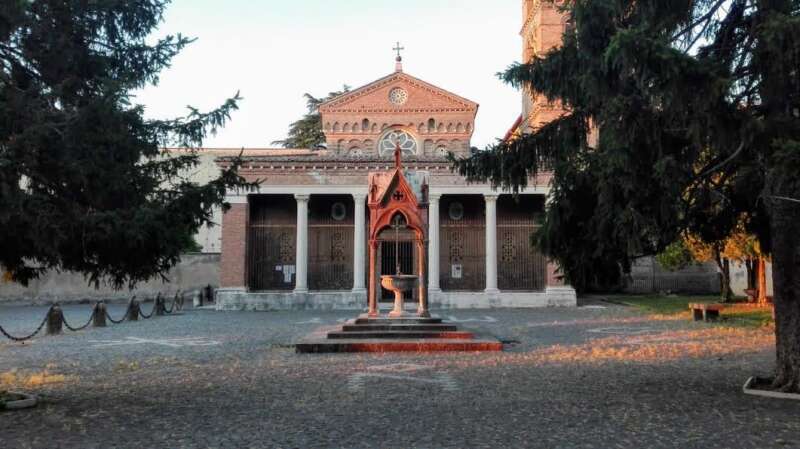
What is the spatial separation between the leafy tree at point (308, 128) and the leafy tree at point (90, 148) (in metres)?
40.6

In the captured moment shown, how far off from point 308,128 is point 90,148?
4348 cm

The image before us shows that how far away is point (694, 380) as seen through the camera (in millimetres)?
8484

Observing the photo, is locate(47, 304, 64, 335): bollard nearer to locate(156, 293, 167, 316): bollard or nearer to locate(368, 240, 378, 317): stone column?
locate(156, 293, 167, 316): bollard

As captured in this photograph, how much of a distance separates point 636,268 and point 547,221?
3130cm

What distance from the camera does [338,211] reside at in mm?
28031

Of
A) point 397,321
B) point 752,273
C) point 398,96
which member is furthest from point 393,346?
point 398,96

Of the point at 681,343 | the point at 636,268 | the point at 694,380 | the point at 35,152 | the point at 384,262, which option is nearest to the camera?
the point at 35,152

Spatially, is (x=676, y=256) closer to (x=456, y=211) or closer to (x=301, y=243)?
(x=456, y=211)

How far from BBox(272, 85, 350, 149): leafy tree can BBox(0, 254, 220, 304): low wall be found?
15.9 meters

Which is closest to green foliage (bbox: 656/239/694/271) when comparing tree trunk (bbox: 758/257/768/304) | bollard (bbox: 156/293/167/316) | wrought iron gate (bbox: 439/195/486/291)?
tree trunk (bbox: 758/257/768/304)

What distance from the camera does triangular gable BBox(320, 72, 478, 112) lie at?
107ft

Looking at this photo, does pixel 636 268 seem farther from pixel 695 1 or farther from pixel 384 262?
pixel 695 1

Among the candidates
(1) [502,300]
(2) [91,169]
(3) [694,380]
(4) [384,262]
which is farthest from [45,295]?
(3) [694,380]

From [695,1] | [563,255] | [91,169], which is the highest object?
[695,1]
